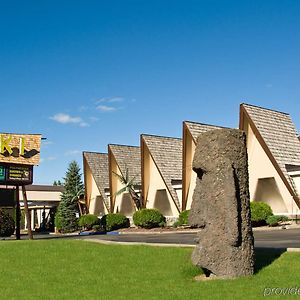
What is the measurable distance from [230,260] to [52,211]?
40522mm

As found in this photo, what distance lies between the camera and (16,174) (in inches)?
1051

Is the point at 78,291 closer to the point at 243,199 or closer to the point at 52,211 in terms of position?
the point at 243,199

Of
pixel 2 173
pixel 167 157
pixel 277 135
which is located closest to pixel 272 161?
pixel 277 135

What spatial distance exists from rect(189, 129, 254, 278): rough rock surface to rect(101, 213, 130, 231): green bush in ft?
91.8

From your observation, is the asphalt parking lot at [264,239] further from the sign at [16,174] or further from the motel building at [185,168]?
the sign at [16,174]

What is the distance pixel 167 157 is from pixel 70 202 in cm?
1046

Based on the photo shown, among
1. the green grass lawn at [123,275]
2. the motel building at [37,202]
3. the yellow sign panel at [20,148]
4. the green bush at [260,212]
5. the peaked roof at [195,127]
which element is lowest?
the green grass lawn at [123,275]

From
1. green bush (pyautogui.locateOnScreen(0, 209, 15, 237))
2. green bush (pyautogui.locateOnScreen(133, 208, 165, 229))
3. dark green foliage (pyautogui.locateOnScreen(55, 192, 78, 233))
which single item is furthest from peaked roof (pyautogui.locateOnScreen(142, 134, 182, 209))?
green bush (pyautogui.locateOnScreen(0, 209, 15, 237))

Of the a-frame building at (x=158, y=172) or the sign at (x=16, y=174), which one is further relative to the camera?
the a-frame building at (x=158, y=172)

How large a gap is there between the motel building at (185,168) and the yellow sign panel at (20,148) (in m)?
9.30

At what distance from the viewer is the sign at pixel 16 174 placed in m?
26.3

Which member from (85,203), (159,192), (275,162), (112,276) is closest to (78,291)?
(112,276)

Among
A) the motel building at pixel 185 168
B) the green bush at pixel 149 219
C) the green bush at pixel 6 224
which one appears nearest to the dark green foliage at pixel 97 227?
the motel building at pixel 185 168

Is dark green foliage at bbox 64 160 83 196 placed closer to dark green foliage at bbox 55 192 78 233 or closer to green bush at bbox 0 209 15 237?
dark green foliage at bbox 55 192 78 233
